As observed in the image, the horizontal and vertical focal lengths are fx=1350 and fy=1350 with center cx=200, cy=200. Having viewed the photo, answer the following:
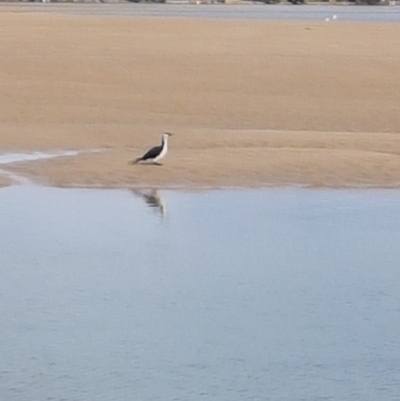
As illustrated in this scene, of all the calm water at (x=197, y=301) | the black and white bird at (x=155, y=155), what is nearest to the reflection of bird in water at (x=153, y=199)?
the calm water at (x=197, y=301)

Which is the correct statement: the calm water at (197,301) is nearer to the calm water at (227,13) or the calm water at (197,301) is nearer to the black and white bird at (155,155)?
the black and white bird at (155,155)

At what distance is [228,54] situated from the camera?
85.7ft

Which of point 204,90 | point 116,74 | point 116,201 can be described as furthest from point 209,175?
point 116,74

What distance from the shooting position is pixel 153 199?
12.2m

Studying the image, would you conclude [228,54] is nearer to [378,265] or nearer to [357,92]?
[357,92]

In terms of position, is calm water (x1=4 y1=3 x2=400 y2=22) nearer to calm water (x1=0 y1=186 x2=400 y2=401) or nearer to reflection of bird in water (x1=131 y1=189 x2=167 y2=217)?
reflection of bird in water (x1=131 y1=189 x2=167 y2=217)

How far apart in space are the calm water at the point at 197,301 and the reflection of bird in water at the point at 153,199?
0.12ft

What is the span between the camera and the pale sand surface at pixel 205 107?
45.6 ft

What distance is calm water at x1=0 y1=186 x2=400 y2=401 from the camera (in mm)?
6609

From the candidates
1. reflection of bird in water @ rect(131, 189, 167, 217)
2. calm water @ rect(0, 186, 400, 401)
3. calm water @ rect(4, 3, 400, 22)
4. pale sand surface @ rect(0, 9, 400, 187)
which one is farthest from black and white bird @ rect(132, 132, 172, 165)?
calm water @ rect(4, 3, 400, 22)

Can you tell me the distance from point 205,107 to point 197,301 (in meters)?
11.5

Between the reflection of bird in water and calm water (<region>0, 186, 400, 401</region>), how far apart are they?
4 cm

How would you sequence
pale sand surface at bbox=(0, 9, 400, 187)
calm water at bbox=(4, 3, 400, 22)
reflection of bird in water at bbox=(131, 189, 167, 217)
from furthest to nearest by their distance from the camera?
1. calm water at bbox=(4, 3, 400, 22)
2. pale sand surface at bbox=(0, 9, 400, 187)
3. reflection of bird in water at bbox=(131, 189, 167, 217)

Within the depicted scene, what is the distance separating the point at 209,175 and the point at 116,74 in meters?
9.27
